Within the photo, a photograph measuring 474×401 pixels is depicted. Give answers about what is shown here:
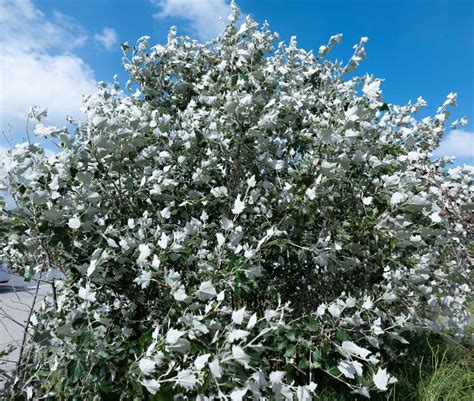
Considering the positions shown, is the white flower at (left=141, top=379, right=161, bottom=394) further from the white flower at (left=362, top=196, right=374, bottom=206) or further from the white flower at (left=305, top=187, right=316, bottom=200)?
the white flower at (left=362, top=196, right=374, bottom=206)

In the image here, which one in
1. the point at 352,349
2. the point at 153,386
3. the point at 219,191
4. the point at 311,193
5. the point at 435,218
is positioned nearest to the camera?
the point at 153,386

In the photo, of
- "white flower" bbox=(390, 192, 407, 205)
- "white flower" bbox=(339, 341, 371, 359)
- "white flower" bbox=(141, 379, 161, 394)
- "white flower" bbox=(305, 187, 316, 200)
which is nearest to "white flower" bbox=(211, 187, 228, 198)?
"white flower" bbox=(305, 187, 316, 200)

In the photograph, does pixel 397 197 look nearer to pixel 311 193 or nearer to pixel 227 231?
pixel 311 193

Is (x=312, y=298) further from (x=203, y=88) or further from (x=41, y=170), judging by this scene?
(x=41, y=170)

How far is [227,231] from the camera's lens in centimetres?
242

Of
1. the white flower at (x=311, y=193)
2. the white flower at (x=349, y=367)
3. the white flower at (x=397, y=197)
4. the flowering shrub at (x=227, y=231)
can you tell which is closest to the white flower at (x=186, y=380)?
the flowering shrub at (x=227, y=231)

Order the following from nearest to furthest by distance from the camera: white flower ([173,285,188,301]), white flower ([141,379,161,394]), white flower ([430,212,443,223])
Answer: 1. white flower ([141,379,161,394])
2. white flower ([173,285,188,301])
3. white flower ([430,212,443,223])

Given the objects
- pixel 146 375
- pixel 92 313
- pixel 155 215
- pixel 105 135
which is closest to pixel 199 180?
pixel 155 215

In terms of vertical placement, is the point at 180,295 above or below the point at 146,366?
above

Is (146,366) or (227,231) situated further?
(227,231)

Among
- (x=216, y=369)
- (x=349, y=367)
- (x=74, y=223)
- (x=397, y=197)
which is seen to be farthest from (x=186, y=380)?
(x=397, y=197)

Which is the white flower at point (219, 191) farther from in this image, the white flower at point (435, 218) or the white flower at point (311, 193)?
the white flower at point (435, 218)

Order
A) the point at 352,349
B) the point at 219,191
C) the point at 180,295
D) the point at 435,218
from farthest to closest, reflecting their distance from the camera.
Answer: the point at 219,191 < the point at 435,218 < the point at 352,349 < the point at 180,295

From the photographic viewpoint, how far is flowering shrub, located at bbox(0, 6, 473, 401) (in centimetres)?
205
